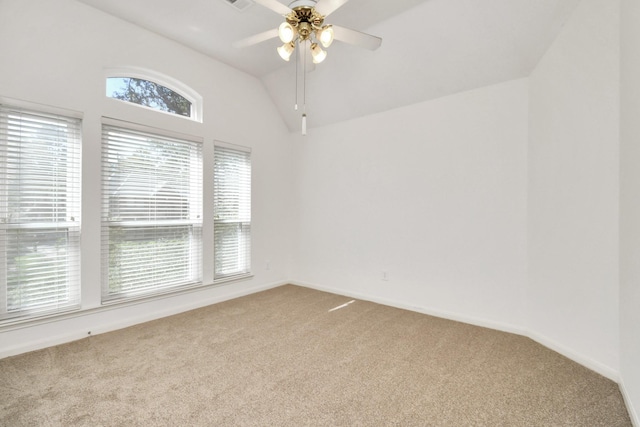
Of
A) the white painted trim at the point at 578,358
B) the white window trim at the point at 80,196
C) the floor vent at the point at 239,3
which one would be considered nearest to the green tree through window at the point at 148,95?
the white window trim at the point at 80,196

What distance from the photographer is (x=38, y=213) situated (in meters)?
2.50

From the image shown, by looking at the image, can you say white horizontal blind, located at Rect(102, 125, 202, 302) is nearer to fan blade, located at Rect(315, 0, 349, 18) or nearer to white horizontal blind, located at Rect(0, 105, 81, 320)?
white horizontal blind, located at Rect(0, 105, 81, 320)

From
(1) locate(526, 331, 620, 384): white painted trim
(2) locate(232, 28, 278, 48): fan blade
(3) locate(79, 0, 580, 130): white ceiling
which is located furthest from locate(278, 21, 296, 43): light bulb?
(1) locate(526, 331, 620, 384): white painted trim

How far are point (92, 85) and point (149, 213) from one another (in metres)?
1.33

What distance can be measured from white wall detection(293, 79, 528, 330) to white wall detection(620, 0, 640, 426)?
0.92 meters

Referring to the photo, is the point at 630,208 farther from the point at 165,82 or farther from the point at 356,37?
the point at 165,82

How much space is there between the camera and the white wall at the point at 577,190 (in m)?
2.02

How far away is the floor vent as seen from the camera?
2.63m

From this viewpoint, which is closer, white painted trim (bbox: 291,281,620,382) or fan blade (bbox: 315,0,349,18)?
fan blade (bbox: 315,0,349,18)

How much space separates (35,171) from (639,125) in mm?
4318

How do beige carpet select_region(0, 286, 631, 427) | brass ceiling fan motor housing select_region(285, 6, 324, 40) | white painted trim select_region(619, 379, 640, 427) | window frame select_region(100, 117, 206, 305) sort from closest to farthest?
white painted trim select_region(619, 379, 640, 427) → beige carpet select_region(0, 286, 631, 427) → brass ceiling fan motor housing select_region(285, 6, 324, 40) → window frame select_region(100, 117, 206, 305)

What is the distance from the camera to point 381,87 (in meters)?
3.46

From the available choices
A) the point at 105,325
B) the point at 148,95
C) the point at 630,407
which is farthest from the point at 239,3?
the point at 630,407

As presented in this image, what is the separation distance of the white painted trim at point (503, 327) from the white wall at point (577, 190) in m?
0.01
